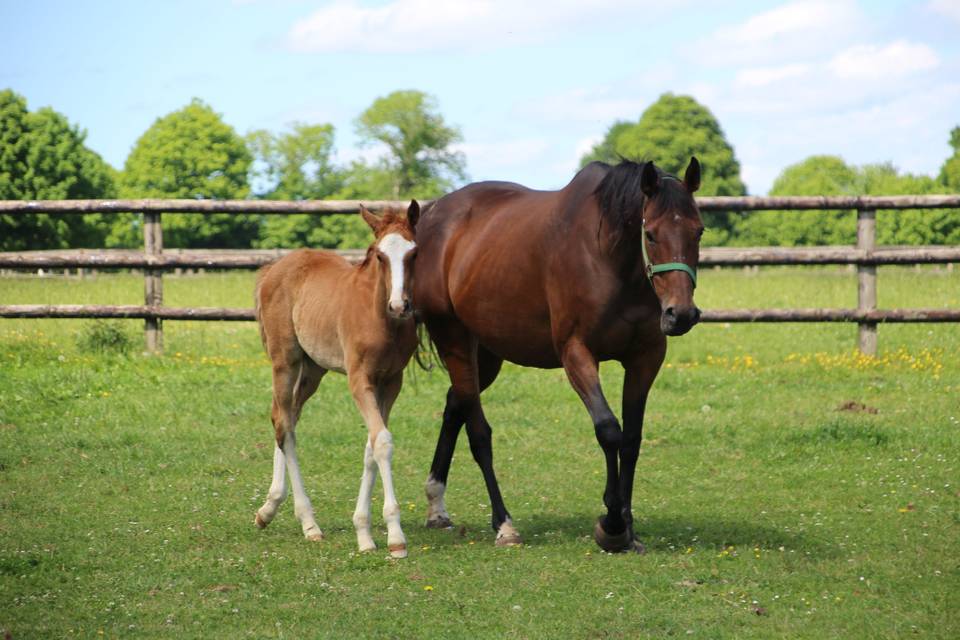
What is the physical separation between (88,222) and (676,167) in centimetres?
3183

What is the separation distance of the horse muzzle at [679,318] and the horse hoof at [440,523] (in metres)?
2.05

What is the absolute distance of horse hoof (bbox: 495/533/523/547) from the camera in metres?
6.18

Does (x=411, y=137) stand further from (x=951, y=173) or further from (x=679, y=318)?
(x=679, y=318)

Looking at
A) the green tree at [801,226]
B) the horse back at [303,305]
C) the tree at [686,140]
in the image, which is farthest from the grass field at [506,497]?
the tree at [686,140]

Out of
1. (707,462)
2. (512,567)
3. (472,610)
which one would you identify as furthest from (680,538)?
(707,462)

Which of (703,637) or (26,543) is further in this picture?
(26,543)

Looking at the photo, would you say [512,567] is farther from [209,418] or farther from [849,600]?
[209,418]

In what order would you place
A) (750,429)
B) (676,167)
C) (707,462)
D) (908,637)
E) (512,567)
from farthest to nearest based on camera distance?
1. (676,167)
2. (750,429)
3. (707,462)
4. (512,567)
5. (908,637)

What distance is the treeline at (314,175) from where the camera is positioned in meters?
41.8

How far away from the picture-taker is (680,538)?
20.6 feet

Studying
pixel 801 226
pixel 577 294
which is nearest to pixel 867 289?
pixel 577 294

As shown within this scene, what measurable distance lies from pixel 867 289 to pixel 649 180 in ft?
25.1

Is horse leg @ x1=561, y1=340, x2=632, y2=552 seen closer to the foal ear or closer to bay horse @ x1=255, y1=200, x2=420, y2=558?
bay horse @ x1=255, y1=200, x2=420, y2=558

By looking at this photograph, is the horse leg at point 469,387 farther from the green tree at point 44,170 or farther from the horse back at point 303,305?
the green tree at point 44,170
